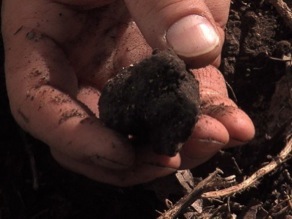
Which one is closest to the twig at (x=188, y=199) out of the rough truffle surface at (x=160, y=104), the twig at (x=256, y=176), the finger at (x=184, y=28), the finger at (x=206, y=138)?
the twig at (x=256, y=176)

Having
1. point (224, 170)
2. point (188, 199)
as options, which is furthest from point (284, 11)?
point (188, 199)

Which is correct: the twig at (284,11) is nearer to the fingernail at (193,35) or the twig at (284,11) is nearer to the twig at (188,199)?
the twig at (188,199)

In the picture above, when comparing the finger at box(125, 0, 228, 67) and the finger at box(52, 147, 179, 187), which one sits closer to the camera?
the finger at box(125, 0, 228, 67)

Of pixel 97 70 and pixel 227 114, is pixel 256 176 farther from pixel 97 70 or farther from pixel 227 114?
pixel 97 70

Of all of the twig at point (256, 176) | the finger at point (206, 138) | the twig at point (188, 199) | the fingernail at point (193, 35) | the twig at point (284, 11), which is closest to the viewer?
the fingernail at point (193, 35)

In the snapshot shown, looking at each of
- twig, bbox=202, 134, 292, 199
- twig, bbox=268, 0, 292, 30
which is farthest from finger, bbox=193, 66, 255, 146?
twig, bbox=268, 0, 292, 30

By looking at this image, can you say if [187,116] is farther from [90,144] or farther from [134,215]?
[134,215]

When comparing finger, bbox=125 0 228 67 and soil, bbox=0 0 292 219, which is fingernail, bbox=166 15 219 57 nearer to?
finger, bbox=125 0 228 67

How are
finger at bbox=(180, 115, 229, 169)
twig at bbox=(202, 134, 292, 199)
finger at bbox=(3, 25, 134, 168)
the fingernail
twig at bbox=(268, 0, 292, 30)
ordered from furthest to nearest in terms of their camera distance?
twig at bbox=(268, 0, 292, 30)
twig at bbox=(202, 134, 292, 199)
finger at bbox=(180, 115, 229, 169)
finger at bbox=(3, 25, 134, 168)
the fingernail
